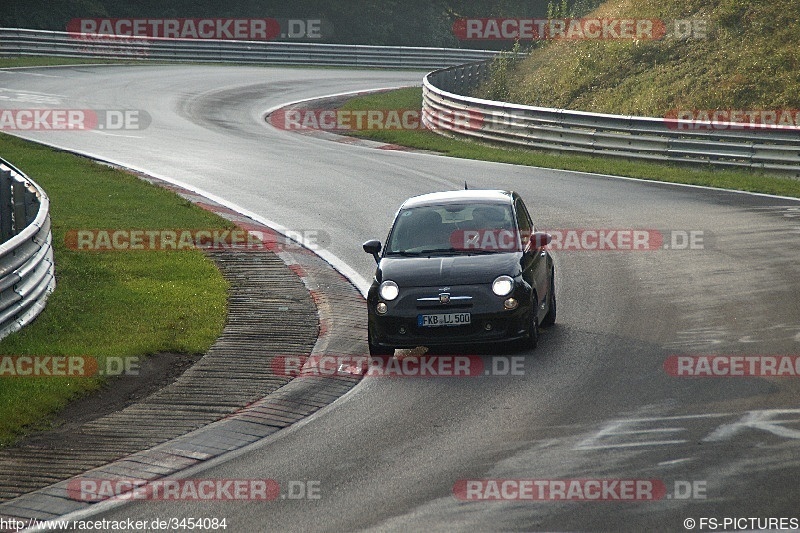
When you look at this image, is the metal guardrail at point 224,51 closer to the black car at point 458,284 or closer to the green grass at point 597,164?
the green grass at point 597,164

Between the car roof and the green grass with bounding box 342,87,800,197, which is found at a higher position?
the car roof

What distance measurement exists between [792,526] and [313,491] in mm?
3183

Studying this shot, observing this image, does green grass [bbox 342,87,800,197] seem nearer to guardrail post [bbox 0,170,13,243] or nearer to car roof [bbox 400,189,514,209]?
car roof [bbox 400,189,514,209]

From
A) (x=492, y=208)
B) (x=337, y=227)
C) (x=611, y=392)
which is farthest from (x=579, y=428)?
(x=337, y=227)

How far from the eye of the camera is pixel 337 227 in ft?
61.1

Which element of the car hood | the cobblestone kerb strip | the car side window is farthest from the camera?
the car side window

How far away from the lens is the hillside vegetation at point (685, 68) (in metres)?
29.5

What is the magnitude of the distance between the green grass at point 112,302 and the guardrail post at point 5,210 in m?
0.74

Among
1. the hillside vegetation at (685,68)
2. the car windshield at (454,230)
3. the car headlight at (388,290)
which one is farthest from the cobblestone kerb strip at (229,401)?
the hillside vegetation at (685,68)

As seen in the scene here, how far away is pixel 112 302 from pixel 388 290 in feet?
11.7

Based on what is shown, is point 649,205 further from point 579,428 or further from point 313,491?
point 313,491

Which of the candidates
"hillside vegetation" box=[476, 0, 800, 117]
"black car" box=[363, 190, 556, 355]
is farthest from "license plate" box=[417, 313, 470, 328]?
"hillside vegetation" box=[476, 0, 800, 117]

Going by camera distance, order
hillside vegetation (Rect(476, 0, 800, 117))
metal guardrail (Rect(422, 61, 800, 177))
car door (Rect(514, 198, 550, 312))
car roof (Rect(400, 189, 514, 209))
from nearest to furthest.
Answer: car door (Rect(514, 198, 550, 312)), car roof (Rect(400, 189, 514, 209)), metal guardrail (Rect(422, 61, 800, 177)), hillside vegetation (Rect(476, 0, 800, 117))

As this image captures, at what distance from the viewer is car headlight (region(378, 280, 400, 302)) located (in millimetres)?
11805
